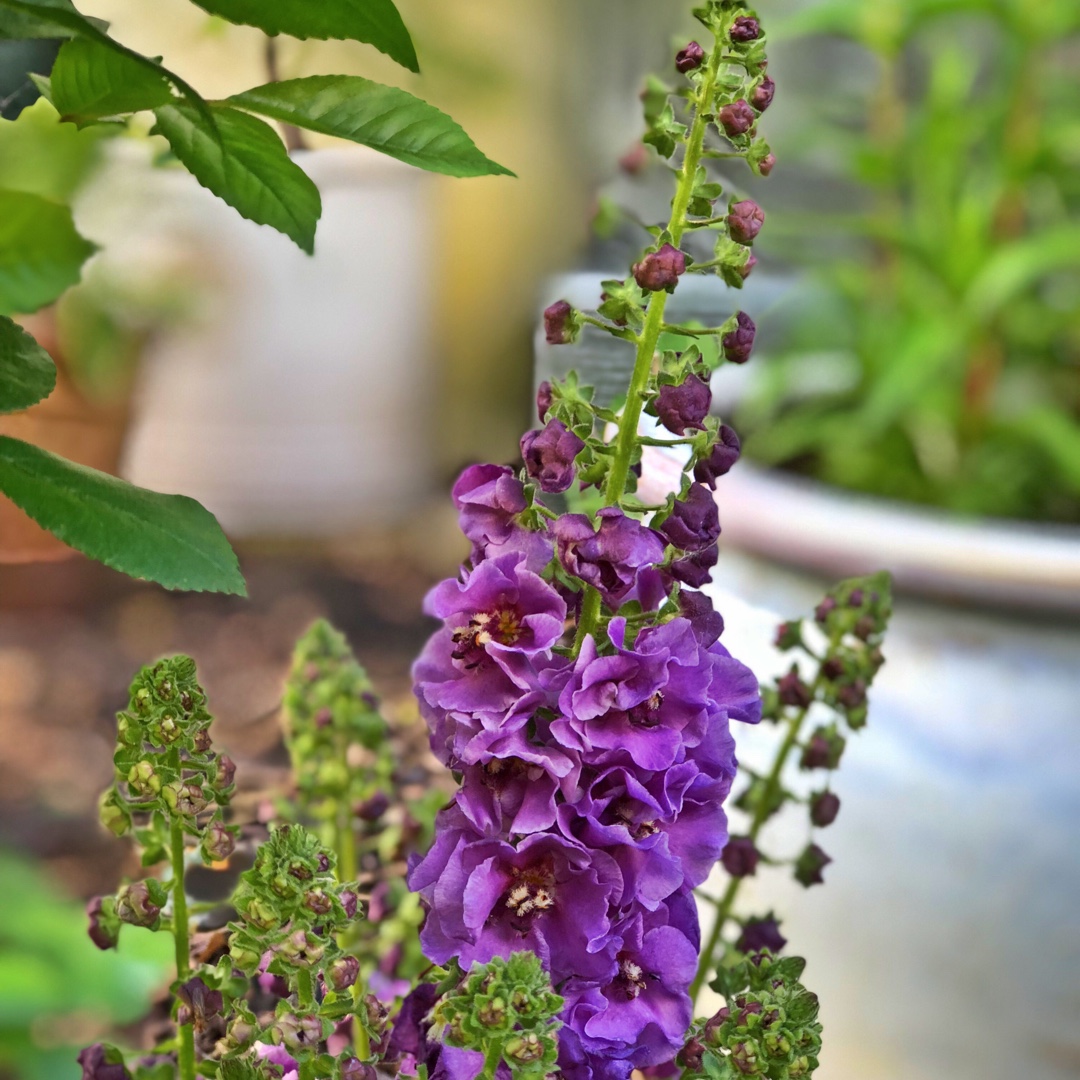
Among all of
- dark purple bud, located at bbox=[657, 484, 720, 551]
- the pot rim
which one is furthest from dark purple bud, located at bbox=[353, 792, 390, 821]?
the pot rim

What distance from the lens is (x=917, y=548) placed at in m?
0.72

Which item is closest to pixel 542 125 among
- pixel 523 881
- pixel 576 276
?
pixel 576 276

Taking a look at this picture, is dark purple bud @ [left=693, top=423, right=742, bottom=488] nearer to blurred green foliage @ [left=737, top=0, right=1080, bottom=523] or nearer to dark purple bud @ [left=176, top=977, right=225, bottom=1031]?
dark purple bud @ [left=176, top=977, right=225, bottom=1031]

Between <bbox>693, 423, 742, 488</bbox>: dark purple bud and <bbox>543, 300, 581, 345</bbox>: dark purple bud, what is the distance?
46mm

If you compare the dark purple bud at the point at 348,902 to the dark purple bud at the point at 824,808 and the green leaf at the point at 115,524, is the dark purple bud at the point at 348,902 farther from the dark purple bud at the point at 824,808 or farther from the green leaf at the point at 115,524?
the dark purple bud at the point at 824,808

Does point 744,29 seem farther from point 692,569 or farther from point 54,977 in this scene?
point 54,977

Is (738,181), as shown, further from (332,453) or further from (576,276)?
(332,453)

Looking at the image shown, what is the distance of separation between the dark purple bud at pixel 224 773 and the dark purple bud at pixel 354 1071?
8 cm

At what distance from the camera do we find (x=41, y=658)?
1.04 m

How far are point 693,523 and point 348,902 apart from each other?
12 cm

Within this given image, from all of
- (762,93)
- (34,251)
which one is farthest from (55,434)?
(762,93)

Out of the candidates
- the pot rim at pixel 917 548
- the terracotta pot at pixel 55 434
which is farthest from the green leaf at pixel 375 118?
the pot rim at pixel 917 548

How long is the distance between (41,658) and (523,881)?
0.85 metres

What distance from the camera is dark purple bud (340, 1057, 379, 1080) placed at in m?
0.29
